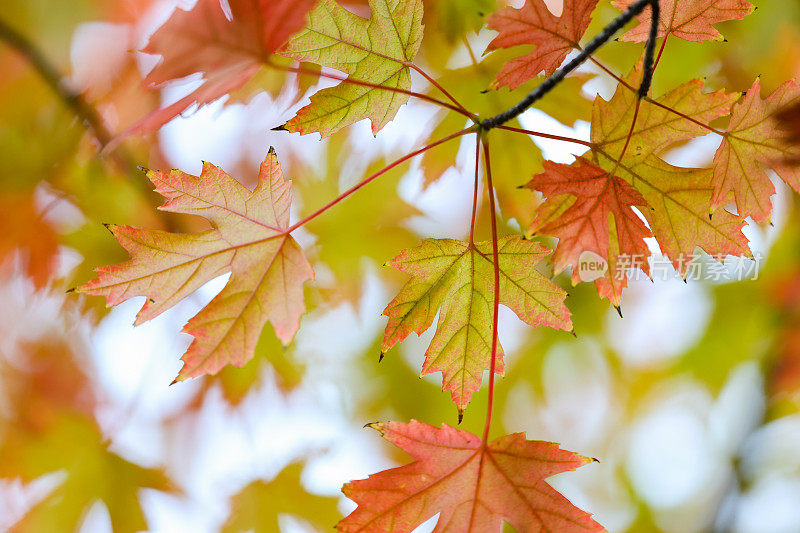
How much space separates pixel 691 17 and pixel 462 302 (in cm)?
42

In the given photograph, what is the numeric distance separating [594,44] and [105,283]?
0.53m

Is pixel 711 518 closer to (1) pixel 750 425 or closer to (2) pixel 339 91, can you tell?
(1) pixel 750 425

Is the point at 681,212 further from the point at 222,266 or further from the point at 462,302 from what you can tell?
the point at 222,266

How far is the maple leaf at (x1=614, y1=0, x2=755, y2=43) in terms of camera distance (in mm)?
592

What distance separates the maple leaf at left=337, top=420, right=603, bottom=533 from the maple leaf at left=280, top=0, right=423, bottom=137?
1.15ft

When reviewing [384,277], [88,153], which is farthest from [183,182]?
[384,277]

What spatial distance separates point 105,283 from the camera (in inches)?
22.0

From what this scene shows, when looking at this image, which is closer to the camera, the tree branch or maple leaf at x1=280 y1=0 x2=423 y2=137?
the tree branch

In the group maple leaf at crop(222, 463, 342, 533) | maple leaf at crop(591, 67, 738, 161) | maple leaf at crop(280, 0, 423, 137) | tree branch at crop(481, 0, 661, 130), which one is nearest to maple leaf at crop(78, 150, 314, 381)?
maple leaf at crop(280, 0, 423, 137)

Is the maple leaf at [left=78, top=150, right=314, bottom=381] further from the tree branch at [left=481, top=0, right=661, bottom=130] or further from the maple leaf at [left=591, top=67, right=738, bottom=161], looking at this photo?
the maple leaf at [left=591, top=67, right=738, bottom=161]

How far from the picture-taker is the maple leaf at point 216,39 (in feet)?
1.66

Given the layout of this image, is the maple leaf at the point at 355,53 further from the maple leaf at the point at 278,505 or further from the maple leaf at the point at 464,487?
the maple leaf at the point at 278,505

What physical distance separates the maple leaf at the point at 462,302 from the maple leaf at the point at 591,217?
0.11ft

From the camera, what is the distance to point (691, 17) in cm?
61
